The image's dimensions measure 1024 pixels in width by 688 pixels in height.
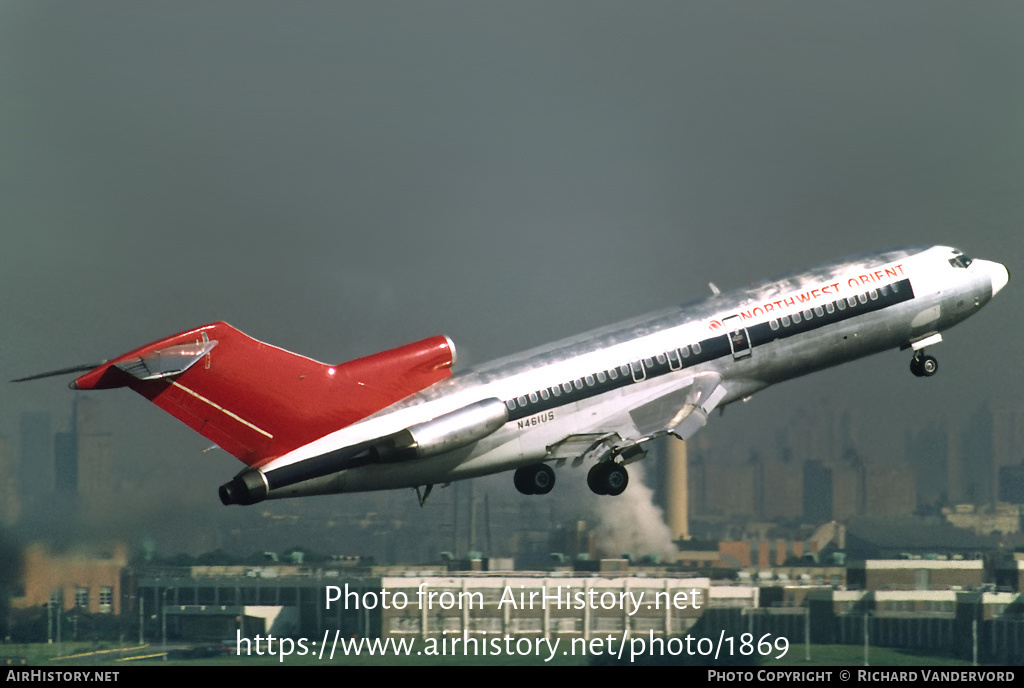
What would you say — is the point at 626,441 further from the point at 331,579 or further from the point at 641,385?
the point at 331,579

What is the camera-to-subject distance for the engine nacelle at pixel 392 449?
1649 inches

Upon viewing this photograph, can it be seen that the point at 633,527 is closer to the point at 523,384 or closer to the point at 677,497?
the point at 677,497

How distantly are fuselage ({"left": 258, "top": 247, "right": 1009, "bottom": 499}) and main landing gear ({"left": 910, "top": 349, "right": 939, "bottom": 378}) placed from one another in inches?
32.5

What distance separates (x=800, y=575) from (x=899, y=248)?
2011 cm

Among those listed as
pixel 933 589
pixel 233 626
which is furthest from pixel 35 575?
pixel 933 589

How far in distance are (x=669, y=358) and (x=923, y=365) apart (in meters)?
11.0

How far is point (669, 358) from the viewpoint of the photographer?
4725 cm

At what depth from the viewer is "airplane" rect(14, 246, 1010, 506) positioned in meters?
42.6

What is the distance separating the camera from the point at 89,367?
131ft

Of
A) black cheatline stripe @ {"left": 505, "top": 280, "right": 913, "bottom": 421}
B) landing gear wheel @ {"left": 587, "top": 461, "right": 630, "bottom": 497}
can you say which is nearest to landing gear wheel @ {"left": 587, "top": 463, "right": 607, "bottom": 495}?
landing gear wheel @ {"left": 587, "top": 461, "right": 630, "bottom": 497}

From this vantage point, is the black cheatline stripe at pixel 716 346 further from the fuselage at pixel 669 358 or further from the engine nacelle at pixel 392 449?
the engine nacelle at pixel 392 449

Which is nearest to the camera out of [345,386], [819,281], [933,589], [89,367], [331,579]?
[89,367]

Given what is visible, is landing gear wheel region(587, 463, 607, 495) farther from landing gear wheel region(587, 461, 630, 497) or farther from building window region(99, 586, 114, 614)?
building window region(99, 586, 114, 614)

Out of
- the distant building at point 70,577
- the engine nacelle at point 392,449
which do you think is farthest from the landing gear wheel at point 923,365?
the distant building at point 70,577
